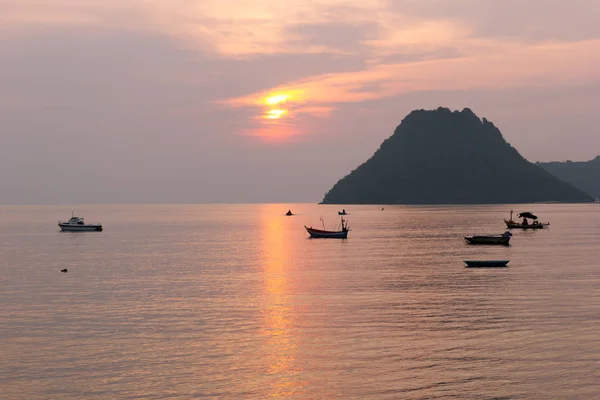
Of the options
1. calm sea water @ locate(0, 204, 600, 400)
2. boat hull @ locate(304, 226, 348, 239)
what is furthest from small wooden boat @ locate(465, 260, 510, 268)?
boat hull @ locate(304, 226, 348, 239)

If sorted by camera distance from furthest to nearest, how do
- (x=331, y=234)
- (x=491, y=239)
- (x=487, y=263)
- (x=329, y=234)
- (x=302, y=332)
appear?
(x=329, y=234)
(x=331, y=234)
(x=491, y=239)
(x=487, y=263)
(x=302, y=332)

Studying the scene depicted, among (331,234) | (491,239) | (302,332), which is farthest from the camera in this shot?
(331,234)

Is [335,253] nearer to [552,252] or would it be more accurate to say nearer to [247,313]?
[552,252]

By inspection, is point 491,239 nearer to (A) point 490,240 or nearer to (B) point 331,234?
(A) point 490,240

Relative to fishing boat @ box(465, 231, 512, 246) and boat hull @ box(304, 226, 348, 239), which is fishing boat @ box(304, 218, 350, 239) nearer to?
boat hull @ box(304, 226, 348, 239)

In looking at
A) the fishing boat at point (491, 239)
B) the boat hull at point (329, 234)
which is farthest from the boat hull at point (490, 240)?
the boat hull at point (329, 234)

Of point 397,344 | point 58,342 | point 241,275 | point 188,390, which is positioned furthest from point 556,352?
point 241,275

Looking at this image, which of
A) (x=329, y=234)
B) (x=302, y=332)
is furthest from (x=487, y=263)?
(x=329, y=234)

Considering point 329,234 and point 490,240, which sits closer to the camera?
point 490,240

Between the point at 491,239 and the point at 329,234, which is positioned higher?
the point at 491,239

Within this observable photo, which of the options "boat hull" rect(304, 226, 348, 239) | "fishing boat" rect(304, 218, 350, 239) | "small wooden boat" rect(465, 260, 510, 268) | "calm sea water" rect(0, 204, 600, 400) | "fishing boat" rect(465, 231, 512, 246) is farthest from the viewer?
"boat hull" rect(304, 226, 348, 239)

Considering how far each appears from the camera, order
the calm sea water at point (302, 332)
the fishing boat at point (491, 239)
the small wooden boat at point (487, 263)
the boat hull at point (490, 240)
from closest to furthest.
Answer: the calm sea water at point (302, 332)
the small wooden boat at point (487, 263)
the fishing boat at point (491, 239)
the boat hull at point (490, 240)

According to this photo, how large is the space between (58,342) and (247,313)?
703 inches

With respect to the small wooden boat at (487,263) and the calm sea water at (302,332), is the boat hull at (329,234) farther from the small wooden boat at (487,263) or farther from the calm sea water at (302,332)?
the small wooden boat at (487,263)
